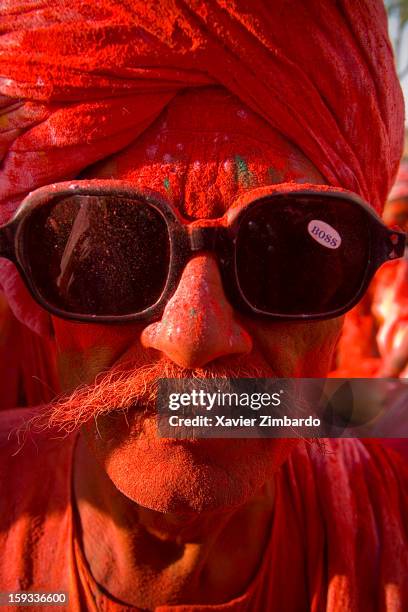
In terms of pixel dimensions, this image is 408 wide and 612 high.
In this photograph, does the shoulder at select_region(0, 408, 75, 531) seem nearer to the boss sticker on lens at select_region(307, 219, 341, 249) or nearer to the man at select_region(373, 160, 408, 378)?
the boss sticker on lens at select_region(307, 219, 341, 249)

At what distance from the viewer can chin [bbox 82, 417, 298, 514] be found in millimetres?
720

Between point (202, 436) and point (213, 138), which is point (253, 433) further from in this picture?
point (213, 138)

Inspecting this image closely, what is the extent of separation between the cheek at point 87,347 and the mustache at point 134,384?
2 cm

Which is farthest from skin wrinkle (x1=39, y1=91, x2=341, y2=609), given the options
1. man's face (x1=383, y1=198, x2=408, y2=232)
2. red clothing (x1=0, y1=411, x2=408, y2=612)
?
man's face (x1=383, y1=198, x2=408, y2=232)

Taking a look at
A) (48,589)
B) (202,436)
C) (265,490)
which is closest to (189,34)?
(202,436)

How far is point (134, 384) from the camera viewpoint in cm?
72

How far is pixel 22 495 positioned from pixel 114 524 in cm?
19

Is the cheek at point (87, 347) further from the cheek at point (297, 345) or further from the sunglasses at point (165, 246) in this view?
the cheek at point (297, 345)

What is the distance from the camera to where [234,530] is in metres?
1.00

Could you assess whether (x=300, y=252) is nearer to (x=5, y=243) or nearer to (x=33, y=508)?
Result: (x=5, y=243)

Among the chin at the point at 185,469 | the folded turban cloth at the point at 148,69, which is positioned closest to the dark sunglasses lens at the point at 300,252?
the folded turban cloth at the point at 148,69

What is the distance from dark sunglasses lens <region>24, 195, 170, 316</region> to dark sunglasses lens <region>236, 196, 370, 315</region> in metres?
0.11

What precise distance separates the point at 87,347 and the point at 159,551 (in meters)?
0.42

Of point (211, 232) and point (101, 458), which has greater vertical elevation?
point (211, 232)
